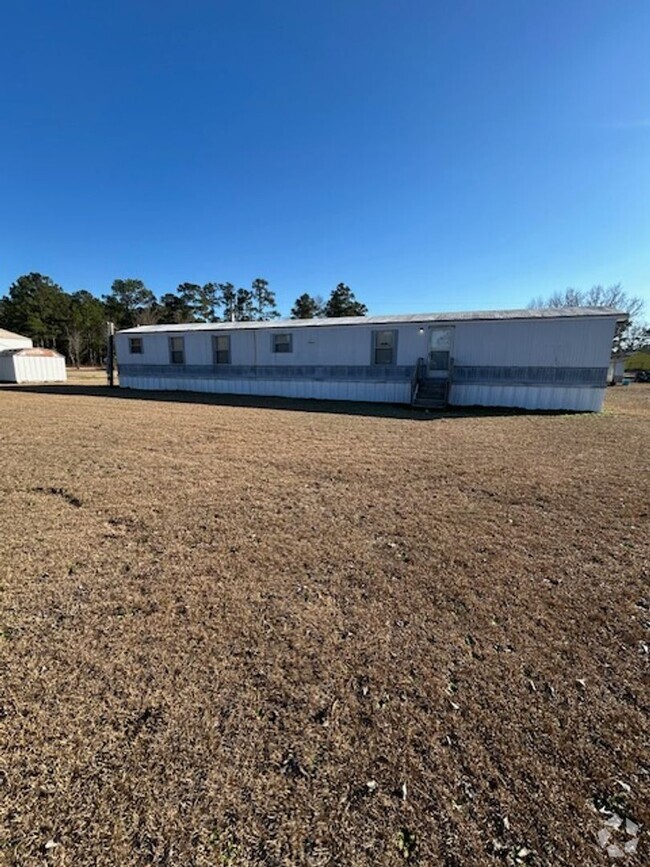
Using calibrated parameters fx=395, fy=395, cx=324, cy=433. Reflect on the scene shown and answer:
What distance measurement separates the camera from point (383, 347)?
1460cm

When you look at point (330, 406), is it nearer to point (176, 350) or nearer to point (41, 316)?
point (176, 350)

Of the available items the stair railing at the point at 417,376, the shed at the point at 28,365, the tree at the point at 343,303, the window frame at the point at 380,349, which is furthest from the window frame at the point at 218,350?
the tree at the point at 343,303

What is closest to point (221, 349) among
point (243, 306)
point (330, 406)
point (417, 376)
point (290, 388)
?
point (290, 388)

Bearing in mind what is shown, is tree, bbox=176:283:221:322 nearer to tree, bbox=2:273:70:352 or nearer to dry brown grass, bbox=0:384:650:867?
tree, bbox=2:273:70:352

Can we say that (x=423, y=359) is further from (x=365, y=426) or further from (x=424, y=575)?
(x=424, y=575)

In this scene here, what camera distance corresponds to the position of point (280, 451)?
22.9ft

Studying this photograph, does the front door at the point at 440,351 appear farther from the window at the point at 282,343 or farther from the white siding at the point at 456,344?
the window at the point at 282,343

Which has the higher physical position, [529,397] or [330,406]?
[529,397]

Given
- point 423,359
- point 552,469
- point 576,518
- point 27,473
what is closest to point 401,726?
point 576,518

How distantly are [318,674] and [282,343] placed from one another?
14.8m

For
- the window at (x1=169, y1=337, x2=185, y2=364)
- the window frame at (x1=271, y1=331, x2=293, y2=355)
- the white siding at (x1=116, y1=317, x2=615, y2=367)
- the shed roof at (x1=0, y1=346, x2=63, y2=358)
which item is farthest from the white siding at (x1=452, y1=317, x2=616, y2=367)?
the shed roof at (x1=0, y1=346, x2=63, y2=358)

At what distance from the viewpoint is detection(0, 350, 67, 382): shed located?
23000 millimetres

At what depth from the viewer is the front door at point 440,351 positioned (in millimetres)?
13750

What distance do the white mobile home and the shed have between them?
31.7 ft
